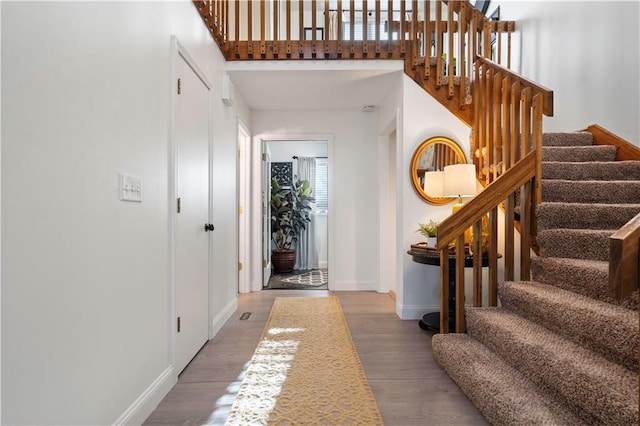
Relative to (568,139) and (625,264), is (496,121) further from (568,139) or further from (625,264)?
(625,264)

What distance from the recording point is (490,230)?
245 cm

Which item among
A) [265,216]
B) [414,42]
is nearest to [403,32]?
[414,42]

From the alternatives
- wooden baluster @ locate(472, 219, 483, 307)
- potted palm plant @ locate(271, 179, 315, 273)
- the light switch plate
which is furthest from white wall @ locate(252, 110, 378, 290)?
the light switch plate

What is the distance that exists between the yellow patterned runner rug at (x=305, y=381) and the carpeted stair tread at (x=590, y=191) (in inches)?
72.1

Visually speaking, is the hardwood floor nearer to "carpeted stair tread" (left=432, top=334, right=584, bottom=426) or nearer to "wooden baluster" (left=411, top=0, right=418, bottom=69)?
"carpeted stair tread" (left=432, top=334, right=584, bottom=426)

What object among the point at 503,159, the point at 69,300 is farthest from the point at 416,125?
the point at 69,300

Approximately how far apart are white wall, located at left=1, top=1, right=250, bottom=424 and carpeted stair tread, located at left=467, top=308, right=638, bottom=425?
1.80m

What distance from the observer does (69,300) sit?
1191 mm

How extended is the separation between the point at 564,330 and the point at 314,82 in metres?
2.88

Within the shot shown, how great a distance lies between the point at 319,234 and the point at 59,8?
18.2 feet

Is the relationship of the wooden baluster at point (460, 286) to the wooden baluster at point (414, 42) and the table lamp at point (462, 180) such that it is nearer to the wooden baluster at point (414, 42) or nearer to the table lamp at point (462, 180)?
the table lamp at point (462, 180)

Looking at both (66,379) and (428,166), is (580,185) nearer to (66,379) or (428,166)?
(428,166)

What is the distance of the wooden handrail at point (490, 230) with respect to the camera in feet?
7.73

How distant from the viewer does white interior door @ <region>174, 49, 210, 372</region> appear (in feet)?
7.16
